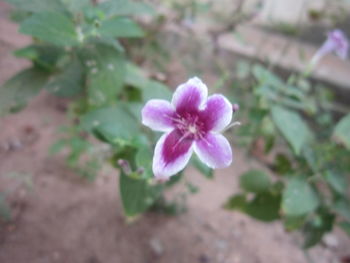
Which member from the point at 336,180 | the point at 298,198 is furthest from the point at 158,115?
the point at 336,180

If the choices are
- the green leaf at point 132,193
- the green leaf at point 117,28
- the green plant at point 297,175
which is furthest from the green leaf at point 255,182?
the green leaf at point 117,28

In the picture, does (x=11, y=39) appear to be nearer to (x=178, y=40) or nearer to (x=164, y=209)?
(x=178, y=40)

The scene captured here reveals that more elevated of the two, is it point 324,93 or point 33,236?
point 324,93

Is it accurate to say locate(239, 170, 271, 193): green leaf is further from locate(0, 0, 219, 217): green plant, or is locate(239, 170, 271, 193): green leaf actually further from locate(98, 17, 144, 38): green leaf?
locate(98, 17, 144, 38): green leaf

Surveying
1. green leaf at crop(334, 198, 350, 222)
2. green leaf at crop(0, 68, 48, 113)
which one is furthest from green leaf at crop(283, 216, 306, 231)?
green leaf at crop(0, 68, 48, 113)

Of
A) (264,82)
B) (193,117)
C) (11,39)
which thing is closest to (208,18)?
(11,39)

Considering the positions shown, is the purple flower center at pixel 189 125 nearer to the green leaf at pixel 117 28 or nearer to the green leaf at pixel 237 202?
Result: the green leaf at pixel 117 28
